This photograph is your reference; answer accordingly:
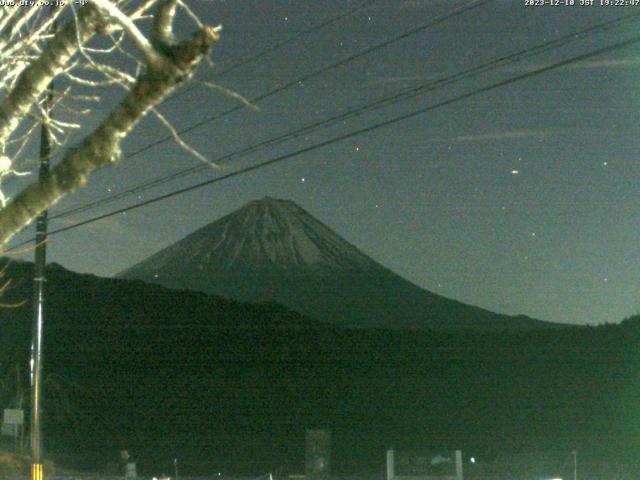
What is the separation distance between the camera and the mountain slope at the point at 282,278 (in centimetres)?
17388

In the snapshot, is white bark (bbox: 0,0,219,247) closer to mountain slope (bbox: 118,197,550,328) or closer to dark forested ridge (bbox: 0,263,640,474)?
dark forested ridge (bbox: 0,263,640,474)

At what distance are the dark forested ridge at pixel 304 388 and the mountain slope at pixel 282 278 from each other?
83938 mm

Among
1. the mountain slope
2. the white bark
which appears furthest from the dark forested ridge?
the mountain slope

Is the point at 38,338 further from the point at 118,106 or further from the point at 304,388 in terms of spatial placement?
the point at 304,388

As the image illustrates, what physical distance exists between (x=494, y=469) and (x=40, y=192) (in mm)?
33340

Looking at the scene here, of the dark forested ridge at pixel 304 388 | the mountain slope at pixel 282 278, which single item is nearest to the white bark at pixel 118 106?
the dark forested ridge at pixel 304 388

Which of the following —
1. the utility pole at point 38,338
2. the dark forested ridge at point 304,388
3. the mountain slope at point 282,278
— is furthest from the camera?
the mountain slope at point 282,278

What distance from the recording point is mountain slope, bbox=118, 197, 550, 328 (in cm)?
17388

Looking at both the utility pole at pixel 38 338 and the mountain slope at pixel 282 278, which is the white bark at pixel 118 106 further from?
the mountain slope at pixel 282 278

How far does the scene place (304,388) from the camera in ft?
242

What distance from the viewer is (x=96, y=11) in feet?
18.1

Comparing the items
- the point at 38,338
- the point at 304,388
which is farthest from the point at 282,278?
the point at 38,338

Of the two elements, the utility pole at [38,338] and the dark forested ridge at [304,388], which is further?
the dark forested ridge at [304,388]

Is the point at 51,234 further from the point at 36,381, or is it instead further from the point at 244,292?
the point at 244,292
